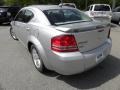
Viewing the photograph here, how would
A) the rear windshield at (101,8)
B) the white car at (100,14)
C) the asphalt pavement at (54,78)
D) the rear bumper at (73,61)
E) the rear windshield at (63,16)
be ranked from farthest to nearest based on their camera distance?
1. the rear windshield at (101,8)
2. the white car at (100,14)
3. the rear windshield at (63,16)
4. the asphalt pavement at (54,78)
5. the rear bumper at (73,61)

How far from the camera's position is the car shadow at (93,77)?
3.39m

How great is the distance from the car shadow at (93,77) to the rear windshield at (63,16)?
49.7 inches

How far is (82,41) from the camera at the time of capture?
10.3ft

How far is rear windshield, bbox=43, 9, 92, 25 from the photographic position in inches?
147

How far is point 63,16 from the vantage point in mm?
3984

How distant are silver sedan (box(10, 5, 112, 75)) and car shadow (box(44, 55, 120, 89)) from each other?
14.8 inches

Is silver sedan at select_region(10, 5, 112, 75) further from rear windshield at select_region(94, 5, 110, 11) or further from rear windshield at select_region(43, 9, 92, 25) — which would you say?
rear windshield at select_region(94, 5, 110, 11)

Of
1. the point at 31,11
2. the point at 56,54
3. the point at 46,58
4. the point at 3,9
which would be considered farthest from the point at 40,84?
the point at 3,9

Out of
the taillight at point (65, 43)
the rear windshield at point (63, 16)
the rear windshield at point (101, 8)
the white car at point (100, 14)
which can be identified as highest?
the rear windshield at point (63, 16)

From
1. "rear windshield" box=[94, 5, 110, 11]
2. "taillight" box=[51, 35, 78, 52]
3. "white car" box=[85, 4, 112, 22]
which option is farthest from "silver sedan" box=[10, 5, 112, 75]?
"rear windshield" box=[94, 5, 110, 11]

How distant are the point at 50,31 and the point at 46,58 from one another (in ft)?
1.91

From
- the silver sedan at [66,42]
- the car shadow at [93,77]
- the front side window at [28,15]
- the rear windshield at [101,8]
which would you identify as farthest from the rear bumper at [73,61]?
the rear windshield at [101,8]

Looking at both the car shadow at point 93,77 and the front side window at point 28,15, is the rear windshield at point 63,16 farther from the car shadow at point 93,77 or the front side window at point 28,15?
the car shadow at point 93,77

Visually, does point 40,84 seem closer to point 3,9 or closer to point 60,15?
point 60,15
